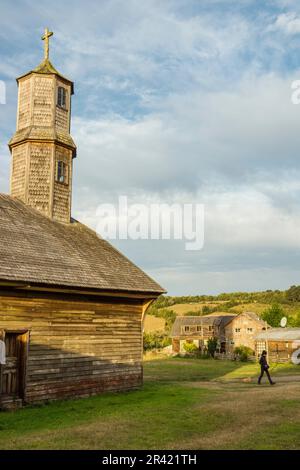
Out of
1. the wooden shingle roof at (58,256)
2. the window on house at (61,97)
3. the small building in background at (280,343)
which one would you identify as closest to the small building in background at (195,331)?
the small building in background at (280,343)

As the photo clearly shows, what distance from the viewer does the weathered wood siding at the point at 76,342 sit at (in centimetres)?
1411

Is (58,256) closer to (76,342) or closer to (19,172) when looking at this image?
(76,342)

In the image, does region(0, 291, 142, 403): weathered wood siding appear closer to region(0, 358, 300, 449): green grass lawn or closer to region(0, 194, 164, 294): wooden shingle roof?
region(0, 358, 300, 449): green grass lawn

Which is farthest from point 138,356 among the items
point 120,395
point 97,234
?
point 97,234

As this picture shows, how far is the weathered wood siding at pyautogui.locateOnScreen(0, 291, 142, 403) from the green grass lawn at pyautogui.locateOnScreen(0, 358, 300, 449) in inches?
24.9

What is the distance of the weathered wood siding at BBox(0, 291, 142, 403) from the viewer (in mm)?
14109

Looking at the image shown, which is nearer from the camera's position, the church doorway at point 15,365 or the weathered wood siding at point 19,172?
the church doorway at point 15,365

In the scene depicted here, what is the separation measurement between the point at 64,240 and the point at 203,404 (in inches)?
308

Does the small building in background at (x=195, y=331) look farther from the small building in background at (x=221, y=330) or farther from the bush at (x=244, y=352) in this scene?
the bush at (x=244, y=352)

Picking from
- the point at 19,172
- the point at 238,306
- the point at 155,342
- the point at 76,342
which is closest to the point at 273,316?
the point at 155,342

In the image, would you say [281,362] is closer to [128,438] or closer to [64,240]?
[64,240]

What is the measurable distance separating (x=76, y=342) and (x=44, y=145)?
9.08 m

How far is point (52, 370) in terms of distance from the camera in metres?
14.7

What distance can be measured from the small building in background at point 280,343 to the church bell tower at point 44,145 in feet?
93.9
